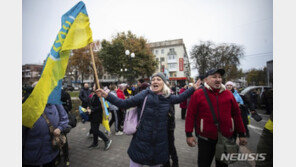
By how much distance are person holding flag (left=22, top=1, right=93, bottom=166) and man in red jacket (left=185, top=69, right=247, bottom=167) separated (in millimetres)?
2220

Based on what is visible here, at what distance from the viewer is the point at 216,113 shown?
2.17m

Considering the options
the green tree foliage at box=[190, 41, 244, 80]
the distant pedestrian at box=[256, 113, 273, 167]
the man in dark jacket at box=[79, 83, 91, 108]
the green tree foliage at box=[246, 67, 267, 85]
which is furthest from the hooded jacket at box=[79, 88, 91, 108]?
the green tree foliage at box=[246, 67, 267, 85]

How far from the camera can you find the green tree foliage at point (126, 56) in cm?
2638

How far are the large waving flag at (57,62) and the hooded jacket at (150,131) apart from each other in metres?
0.89

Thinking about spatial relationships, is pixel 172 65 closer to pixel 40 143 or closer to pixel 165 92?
pixel 165 92

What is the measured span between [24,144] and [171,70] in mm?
42651

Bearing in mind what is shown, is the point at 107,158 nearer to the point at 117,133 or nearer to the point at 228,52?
the point at 117,133

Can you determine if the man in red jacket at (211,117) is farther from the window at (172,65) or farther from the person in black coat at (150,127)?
the window at (172,65)

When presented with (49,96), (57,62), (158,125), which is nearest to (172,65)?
(158,125)

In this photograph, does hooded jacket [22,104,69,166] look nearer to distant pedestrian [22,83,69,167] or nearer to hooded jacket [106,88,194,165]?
distant pedestrian [22,83,69,167]

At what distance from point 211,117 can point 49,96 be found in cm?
256

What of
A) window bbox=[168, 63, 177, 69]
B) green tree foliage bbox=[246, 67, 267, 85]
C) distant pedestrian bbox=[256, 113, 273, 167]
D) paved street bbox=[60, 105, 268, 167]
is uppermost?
window bbox=[168, 63, 177, 69]

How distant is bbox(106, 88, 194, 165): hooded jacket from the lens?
2.02 m

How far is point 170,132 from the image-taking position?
2941 mm
